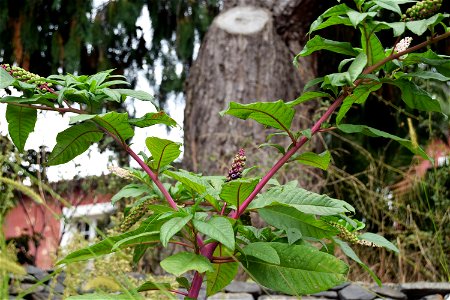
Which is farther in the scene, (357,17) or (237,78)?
(237,78)

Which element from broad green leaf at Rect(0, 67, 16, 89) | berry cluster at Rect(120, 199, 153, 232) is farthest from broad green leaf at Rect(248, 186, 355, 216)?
broad green leaf at Rect(0, 67, 16, 89)

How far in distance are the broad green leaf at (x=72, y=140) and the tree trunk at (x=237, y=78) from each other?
2694 mm

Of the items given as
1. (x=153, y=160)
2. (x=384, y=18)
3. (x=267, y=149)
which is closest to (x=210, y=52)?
(x=267, y=149)

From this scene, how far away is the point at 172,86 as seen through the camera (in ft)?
19.8

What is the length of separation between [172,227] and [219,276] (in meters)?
0.25

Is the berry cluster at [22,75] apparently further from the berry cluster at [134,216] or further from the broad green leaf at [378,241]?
the broad green leaf at [378,241]

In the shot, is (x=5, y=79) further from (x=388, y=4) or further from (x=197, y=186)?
(x=388, y=4)

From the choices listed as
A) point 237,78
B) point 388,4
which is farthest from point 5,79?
point 237,78

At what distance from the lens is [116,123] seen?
1.11 m

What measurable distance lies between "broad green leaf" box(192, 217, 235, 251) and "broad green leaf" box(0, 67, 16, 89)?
1.19ft

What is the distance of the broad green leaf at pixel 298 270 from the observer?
41.5 inches

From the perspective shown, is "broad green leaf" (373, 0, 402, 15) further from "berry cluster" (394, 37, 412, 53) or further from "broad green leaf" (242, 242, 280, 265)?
"broad green leaf" (242, 242, 280, 265)

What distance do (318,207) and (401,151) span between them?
3.89m

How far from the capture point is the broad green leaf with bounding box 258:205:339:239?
1089 mm
